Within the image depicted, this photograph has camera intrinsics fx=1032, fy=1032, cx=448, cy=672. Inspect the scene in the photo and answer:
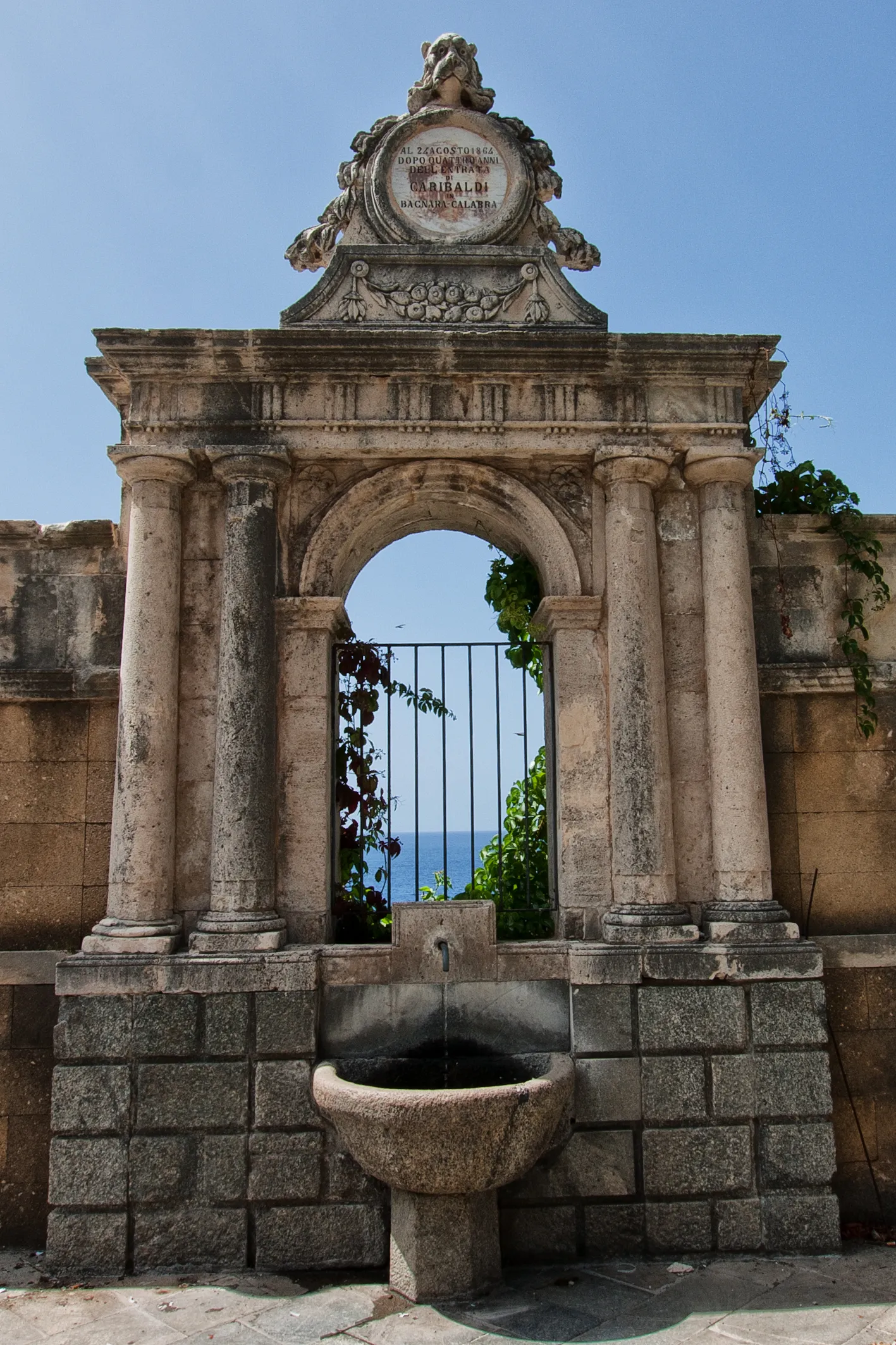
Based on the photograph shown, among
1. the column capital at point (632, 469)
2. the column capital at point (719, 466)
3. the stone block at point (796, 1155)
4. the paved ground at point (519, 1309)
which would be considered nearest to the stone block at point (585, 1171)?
the paved ground at point (519, 1309)

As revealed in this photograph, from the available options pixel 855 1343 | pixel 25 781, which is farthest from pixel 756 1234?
pixel 25 781

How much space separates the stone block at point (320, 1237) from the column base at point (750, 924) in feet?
8.37

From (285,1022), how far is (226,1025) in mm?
336

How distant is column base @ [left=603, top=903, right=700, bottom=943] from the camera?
6.14 m

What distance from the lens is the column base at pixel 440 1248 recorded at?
5250 millimetres

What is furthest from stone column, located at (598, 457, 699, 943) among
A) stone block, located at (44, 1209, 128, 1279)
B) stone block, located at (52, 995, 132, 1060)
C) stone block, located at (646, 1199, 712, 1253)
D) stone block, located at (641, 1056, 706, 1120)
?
stone block, located at (44, 1209, 128, 1279)

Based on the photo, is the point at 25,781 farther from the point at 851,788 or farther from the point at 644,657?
the point at 851,788

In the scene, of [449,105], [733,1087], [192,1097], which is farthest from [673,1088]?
[449,105]

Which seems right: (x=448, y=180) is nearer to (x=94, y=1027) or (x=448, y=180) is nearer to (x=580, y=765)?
(x=580, y=765)

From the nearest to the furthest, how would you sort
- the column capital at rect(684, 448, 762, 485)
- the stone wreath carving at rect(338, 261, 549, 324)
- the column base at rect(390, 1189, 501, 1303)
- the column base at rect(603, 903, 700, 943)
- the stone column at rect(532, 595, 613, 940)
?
the column base at rect(390, 1189, 501, 1303), the column base at rect(603, 903, 700, 943), the stone column at rect(532, 595, 613, 940), the column capital at rect(684, 448, 762, 485), the stone wreath carving at rect(338, 261, 549, 324)

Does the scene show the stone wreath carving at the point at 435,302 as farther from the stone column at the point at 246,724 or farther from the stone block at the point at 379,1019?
the stone block at the point at 379,1019

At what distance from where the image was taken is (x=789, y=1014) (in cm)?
606

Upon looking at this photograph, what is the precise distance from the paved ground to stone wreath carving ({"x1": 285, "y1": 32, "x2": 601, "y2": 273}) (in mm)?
6299

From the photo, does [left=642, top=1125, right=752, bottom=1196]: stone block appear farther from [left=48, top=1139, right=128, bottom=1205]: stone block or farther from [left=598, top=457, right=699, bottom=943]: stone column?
[left=48, top=1139, right=128, bottom=1205]: stone block
